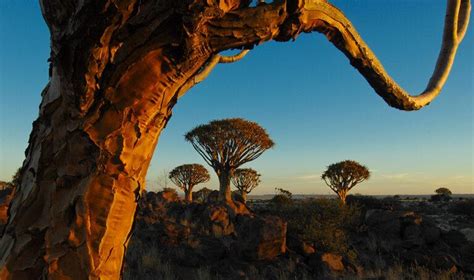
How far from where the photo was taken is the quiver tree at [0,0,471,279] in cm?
180

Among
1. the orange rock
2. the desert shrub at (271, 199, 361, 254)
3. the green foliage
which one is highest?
the green foliage

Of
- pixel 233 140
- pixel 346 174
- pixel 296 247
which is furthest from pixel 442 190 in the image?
pixel 296 247

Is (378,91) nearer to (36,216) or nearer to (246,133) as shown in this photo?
(36,216)

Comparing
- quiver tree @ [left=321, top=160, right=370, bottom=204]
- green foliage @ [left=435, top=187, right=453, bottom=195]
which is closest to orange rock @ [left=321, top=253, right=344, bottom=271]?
quiver tree @ [left=321, top=160, right=370, bottom=204]

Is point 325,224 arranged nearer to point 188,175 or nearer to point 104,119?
point 104,119

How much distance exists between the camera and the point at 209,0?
179cm

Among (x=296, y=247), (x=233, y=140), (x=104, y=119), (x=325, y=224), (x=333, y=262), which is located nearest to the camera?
(x=104, y=119)

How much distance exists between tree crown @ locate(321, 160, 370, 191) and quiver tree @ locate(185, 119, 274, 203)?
38.6ft

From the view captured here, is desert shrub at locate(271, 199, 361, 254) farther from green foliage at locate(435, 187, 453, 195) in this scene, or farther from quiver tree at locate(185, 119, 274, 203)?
green foliage at locate(435, 187, 453, 195)

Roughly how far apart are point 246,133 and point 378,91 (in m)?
20.7

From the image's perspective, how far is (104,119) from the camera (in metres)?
1.90

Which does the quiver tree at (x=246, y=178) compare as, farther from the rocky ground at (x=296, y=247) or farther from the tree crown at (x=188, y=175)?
the rocky ground at (x=296, y=247)

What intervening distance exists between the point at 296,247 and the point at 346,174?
24.6 metres

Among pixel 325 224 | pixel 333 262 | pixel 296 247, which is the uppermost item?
pixel 325 224
